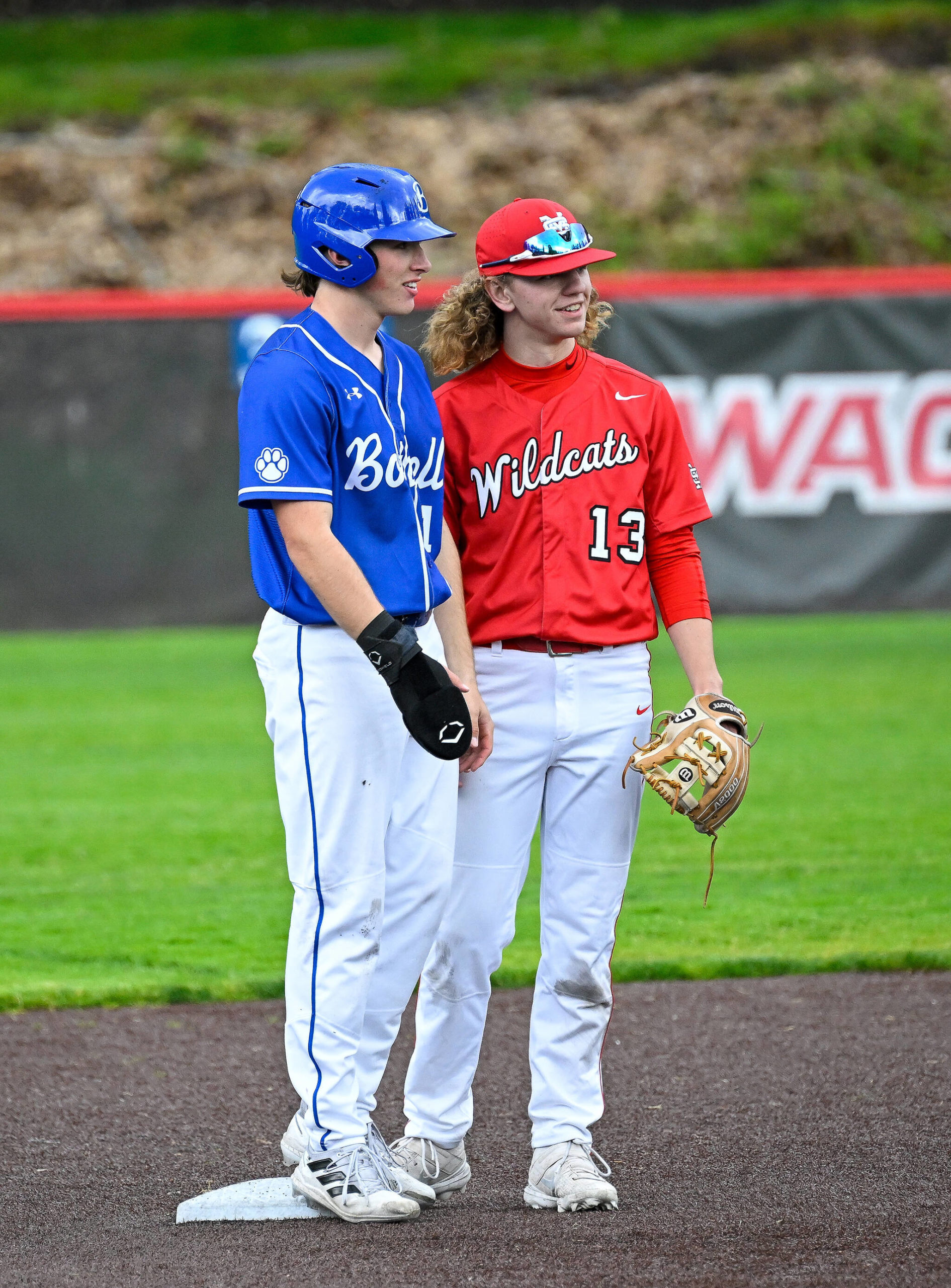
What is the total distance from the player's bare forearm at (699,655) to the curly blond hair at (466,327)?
2.22 ft

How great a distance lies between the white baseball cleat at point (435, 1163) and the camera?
3.43m

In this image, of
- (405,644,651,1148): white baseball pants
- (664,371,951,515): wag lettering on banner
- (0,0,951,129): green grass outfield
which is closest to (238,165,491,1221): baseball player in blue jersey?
(405,644,651,1148): white baseball pants

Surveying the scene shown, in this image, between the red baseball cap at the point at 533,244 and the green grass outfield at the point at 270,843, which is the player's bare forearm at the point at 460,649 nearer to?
the green grass outfield at the point at 270,843

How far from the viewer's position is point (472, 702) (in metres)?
3.34

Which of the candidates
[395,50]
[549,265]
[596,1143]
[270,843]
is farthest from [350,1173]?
[395,50]

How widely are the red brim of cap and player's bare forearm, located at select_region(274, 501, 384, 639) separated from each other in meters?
0.69

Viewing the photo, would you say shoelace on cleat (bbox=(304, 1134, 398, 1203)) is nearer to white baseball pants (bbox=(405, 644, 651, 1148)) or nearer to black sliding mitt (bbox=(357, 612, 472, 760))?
white baseball pants (bbox=(405, 644, 651, 1148))

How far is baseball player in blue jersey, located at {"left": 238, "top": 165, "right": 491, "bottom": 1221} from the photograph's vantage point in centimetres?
310

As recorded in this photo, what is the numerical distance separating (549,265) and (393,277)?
1.15ft

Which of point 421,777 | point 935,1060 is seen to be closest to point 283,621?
point 421,777

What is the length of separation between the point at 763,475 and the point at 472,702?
8.40 metres

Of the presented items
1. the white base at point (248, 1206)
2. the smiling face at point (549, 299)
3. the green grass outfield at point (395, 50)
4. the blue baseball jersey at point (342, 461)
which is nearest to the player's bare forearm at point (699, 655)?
the blue baseball jersey at point (342, 461)

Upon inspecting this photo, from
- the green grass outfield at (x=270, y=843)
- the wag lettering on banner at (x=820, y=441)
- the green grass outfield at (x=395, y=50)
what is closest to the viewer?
the green grass outfield at (x=270, y=843)

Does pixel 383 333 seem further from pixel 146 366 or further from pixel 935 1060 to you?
pixel 146 366
